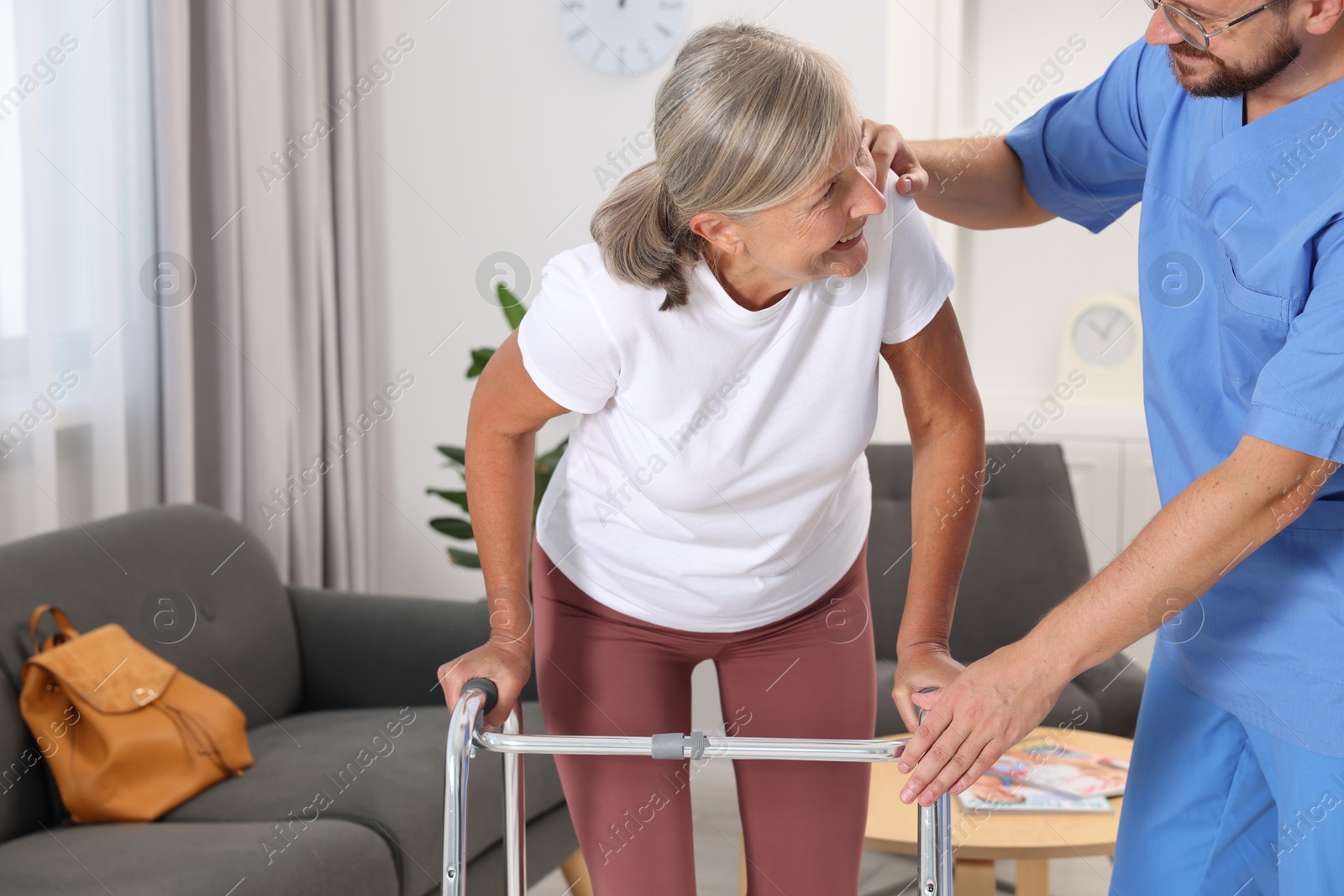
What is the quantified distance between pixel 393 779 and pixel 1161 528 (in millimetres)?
1533

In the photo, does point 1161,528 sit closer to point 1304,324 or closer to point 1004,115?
point 1304,324

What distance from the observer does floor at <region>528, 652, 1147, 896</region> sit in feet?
8.43

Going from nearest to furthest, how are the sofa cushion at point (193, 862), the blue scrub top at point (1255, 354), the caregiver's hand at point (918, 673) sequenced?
1. the blue scrub top at point (1255, 354)
2. the caregiver's hand at point (918, 673)
3. the sofa cushion at point (193, 862)

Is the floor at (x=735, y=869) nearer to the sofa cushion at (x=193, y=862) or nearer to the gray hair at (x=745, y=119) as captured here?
the sofa cushion at (x=193, y=862)

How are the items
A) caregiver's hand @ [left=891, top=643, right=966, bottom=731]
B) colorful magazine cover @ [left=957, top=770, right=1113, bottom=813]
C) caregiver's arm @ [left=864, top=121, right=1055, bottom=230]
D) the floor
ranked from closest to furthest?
1. caregiver's hand @ [left=891, top=643, right=966, bottom=731]
2. caregiver's arm @ [left=864, top=121, right=1055, bottom=230]
3. colorful magazine cover @ [left=957, top=770, right=1113, bottom=813]
4. the floor

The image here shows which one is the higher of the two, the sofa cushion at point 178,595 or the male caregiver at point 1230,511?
the male caregiver at point 1230,511

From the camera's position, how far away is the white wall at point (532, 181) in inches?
133

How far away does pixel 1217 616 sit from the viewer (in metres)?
1.19

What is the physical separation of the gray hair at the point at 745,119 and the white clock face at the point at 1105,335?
249 centimetres

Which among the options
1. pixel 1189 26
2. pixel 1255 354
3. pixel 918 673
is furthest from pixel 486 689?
pixel 1189 26

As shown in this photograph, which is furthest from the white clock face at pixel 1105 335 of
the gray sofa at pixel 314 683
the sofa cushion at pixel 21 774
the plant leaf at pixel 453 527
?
the sofa cushion at pixel 21 774

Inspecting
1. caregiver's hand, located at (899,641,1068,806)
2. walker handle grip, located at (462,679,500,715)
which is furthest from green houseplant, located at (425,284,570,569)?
caregiver's hand, located at (899,641,1068,806)

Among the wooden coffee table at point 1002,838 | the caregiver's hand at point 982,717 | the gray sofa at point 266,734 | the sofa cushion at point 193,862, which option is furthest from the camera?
the wooden coffee table at point 1002,838

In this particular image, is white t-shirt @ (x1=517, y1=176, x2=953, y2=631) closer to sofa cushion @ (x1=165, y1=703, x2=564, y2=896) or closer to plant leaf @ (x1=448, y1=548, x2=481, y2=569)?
sofa cushion @ (x1=165, y1=703, x2=564, y2=896)
